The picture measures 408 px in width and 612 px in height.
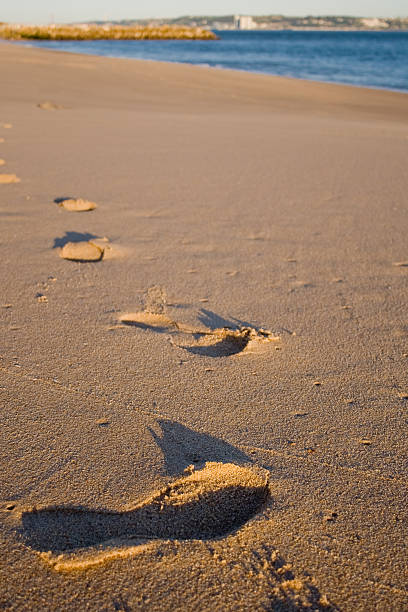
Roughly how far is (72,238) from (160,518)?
1.87 meters

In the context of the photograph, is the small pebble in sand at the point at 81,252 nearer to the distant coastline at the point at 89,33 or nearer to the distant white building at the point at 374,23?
the distant coastline at the point at 89,33

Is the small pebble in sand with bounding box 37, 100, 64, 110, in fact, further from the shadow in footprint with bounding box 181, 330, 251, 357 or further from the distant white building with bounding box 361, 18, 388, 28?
the distant white building with bounding box 361, 18, 388, 28

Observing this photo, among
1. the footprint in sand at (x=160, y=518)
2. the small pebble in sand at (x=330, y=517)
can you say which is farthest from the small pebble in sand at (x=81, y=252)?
the small pebble in sand at (x=330, y=517)

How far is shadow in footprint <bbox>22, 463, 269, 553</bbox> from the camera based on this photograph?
1088mm

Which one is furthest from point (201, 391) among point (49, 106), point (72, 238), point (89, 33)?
point (89, 33)

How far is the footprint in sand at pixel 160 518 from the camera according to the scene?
1059mm

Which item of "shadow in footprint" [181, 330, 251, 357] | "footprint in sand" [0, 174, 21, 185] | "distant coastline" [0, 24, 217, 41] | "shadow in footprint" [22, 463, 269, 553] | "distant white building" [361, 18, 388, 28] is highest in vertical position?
"distant white building" [361, 18, 388, 28]

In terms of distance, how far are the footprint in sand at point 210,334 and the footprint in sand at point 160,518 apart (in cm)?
61

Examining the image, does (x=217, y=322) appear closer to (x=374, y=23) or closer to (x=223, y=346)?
(x=223, y=346)

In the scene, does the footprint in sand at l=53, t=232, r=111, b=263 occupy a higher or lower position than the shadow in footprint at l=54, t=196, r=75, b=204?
lower

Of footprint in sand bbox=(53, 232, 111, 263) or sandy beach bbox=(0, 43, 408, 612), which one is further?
footprint in sand bbox=(53, 232, 111, 263)

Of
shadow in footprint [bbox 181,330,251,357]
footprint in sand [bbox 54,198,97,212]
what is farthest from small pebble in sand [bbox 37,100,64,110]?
shadow in footprint [bbox 181,330,251,357]

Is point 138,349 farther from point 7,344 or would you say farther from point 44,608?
point 44,608

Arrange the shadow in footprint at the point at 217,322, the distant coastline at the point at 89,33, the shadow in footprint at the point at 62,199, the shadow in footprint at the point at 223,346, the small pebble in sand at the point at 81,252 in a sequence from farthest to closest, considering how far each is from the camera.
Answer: the distant coastline at the point at 89,33, the shadow in footprint at the point at 62,199, the small pebble in sand at the point at 81,252, the shadow in footprint at the point at 217,322, the shadow in footprint at the point at 223,346
